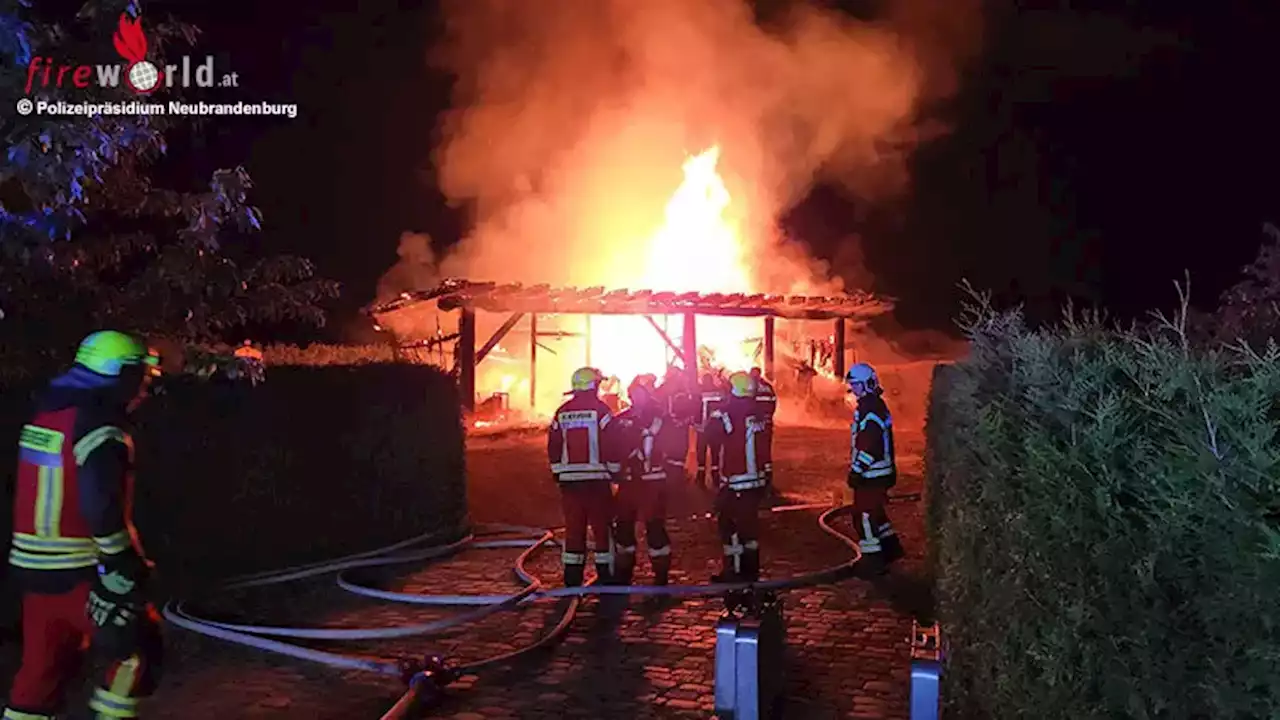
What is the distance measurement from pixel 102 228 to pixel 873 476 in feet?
21.8

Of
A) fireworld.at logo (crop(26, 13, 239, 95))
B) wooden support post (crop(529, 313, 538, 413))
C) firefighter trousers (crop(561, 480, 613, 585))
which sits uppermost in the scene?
fireworld.at logo (crop(26, 13, 239, 95))

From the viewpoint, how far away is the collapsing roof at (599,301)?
60.0 feet

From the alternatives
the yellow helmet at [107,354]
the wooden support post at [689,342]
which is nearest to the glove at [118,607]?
the yellow helmet at [107,354]

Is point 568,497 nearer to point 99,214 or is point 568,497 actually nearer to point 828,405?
point 99,214

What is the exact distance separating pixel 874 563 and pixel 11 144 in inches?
278

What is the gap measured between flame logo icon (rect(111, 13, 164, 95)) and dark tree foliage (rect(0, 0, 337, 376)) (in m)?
0.07

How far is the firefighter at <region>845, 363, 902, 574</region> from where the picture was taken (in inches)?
336

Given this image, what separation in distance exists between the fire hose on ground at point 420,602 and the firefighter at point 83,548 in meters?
1.33

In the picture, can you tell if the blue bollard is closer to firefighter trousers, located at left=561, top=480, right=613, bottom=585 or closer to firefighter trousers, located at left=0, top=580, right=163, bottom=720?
firefighter trousers, located at left=0, top=580, right=163, bottom=720

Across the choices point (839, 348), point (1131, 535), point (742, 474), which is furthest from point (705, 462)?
point (1131, 535)

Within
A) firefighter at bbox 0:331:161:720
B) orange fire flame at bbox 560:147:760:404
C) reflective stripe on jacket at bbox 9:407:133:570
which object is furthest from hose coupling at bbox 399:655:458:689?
orange fire flame at bbox 560:147:760:404

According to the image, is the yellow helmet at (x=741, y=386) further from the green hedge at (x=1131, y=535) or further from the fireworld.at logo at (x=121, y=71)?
the fireworld.at logo at (x=121, y=71)

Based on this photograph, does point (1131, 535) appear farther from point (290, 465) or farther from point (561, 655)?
point (290, 465)

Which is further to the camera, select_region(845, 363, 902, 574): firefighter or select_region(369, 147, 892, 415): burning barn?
select_region(369, 147, 892, 415): burning barn
